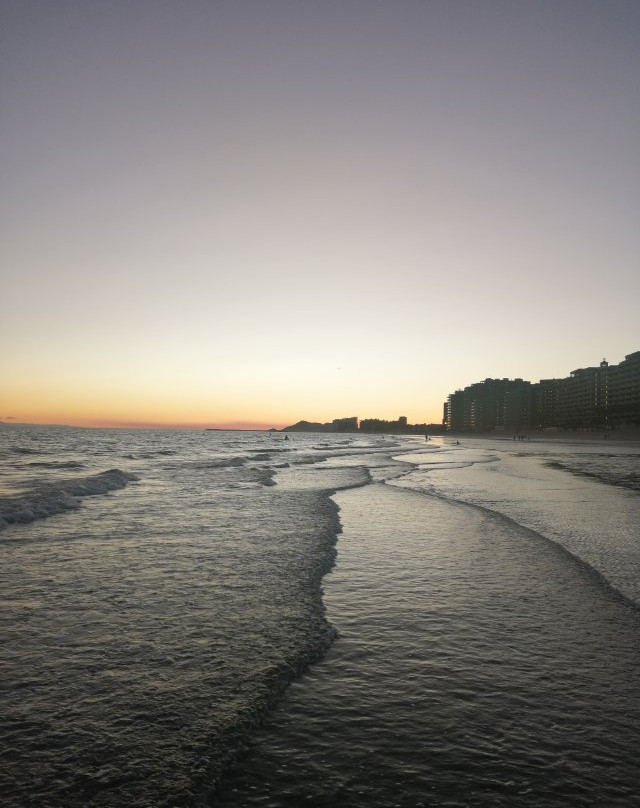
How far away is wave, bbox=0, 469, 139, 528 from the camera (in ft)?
51.2

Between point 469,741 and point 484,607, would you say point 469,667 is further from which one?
point 484,607

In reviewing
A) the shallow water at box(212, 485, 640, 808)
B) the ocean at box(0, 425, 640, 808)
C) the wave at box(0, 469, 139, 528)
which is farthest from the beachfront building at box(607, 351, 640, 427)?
the shallow water at box(212, 485, 640, 808)

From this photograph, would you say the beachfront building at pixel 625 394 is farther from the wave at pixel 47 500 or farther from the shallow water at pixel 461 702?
the shallow water at pixel 461 702

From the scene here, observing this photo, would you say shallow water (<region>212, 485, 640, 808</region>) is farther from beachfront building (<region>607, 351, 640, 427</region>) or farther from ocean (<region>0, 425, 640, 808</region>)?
beachfront building (<region>607, 351, 640, 427</region>)

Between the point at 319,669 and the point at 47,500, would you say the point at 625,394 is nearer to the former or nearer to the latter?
the point at 47,500

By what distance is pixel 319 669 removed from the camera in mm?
5750

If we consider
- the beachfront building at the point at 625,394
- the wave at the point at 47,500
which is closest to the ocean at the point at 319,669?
the wave at the point at 47,500

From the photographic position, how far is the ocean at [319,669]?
3.85m

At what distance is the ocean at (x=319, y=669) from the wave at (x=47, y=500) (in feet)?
9.11

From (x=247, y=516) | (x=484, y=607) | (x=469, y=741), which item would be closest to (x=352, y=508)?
(x=247, y=516)

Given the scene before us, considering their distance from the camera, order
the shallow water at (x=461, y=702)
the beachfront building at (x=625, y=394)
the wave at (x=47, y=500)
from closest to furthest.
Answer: the shallow water at (x=461, y=702), the wave at (x=47, y=500), the beachfront building at (x=625, y=394)

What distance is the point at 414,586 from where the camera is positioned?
8914mm

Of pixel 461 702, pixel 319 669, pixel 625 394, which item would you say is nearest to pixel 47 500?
pixel 319 669

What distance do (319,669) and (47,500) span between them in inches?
630
